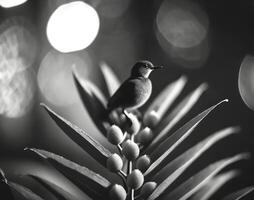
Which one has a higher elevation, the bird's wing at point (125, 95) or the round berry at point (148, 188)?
the bird's wing at point (125, 95)

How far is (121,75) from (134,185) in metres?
0.88

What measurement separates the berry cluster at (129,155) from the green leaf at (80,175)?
0.06ft

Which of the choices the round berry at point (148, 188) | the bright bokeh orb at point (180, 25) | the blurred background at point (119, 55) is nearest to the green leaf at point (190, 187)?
the round berry at point (148, 188)

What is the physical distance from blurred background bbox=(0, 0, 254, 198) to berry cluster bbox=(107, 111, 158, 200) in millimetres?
633

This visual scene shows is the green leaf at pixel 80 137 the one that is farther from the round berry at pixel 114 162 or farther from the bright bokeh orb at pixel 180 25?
the bright bokeh orb at pixel 180 25

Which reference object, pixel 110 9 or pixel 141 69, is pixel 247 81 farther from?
pixel 141 69

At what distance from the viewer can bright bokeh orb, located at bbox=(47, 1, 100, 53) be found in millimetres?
1121

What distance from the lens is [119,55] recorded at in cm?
125

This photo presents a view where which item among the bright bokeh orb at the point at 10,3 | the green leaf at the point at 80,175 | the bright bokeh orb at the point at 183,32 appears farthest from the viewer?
the bright bokeh orb at the point at 183,32

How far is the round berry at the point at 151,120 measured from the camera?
442mm

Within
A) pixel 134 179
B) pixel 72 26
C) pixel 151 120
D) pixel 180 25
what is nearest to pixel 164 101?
pixel 151 120

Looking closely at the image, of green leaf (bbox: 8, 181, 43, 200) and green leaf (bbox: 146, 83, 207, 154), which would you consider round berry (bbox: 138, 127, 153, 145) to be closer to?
green leaf (bbox: 146, 83, 207, 154)

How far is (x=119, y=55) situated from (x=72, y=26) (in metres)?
0.22

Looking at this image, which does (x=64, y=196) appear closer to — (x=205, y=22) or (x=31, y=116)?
(x=31, y=116)
